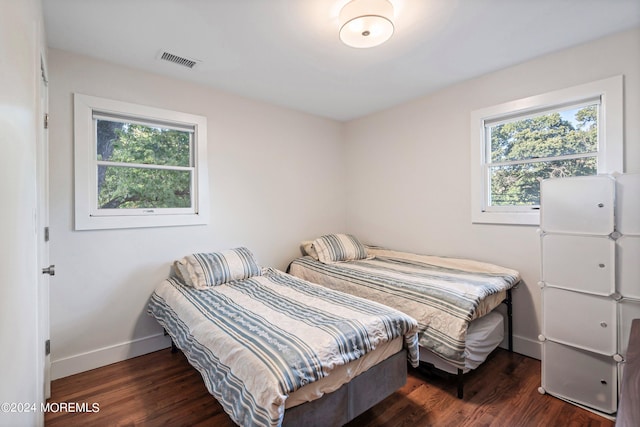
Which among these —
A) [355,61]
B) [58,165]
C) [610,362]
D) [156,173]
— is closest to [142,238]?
[156,173]

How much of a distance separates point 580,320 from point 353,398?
1534 mm

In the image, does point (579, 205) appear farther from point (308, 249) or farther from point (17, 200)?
point (17, 200)

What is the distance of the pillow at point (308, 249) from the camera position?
3.43 m

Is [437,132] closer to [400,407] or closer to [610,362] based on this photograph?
[610,362]

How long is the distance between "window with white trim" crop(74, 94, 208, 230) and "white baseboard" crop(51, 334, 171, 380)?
3.32 ft

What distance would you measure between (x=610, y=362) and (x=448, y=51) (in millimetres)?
2331

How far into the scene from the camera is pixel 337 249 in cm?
339

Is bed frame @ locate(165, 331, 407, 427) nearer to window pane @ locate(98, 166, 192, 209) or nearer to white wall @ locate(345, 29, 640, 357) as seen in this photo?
white wall @ locate(345, 29, 640, 357)

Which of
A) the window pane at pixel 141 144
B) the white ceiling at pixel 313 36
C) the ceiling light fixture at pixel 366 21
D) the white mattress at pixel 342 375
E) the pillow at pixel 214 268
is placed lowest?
the white mattress at pixel 342 375

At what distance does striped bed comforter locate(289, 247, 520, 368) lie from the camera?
1.98 meters

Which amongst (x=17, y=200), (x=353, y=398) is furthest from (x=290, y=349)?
(x=17, y=200)

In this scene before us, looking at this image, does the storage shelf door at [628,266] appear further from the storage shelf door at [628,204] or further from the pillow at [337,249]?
the pillow at [337,249]

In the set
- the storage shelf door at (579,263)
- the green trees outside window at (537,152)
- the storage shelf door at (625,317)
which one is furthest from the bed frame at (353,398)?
the green trees outside window at (537,152)

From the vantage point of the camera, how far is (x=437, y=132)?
Answer: 3107 mm
